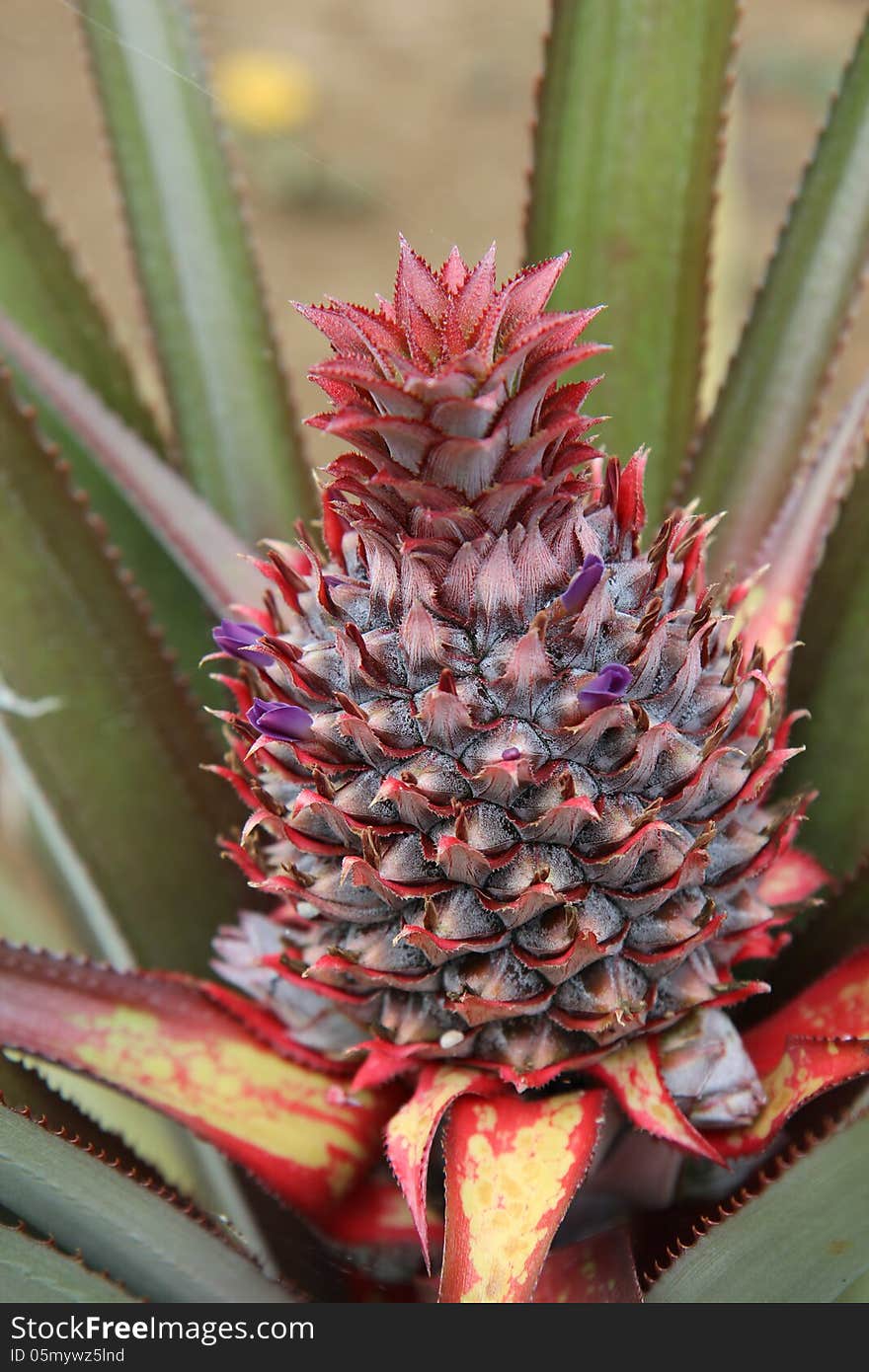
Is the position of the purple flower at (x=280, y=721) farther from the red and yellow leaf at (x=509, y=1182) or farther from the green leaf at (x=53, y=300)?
the green leaf at (x=53, y=300)

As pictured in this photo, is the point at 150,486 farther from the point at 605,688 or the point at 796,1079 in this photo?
the point at 796,1079

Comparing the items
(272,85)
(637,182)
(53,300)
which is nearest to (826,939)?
(637,182)

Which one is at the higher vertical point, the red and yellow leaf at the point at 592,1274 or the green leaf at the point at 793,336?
the green leaf at the point at 793,336

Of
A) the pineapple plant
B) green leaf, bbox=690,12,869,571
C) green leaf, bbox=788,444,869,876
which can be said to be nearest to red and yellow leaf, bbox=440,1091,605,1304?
the pineapple plant

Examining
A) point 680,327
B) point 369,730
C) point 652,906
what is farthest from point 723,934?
point 680,327

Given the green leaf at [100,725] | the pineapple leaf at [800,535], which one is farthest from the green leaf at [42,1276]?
the pineapple leaf at [800,535]

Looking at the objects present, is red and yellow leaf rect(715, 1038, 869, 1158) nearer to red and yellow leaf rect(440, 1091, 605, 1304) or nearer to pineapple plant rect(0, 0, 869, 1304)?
pineapple plant rect(0, 0, 869, 1304)

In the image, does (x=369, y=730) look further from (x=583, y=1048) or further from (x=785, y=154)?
(x=785, y=154)
